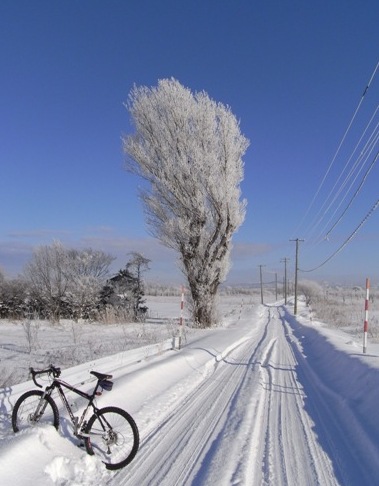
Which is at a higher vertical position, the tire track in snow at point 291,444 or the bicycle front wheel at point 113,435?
the bicycle front wheel at point 113,435

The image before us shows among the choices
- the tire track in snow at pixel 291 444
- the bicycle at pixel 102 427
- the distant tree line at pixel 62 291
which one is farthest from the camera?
the distant tree line at pixel 62 291

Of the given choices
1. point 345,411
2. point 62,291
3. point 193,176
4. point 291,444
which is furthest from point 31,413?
point 62,291

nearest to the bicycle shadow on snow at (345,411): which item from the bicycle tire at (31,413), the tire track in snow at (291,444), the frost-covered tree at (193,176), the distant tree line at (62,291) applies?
the tire track in snow at (291,444)

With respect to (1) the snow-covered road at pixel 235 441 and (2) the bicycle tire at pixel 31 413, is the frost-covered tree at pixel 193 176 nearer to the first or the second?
(1) the snow-covered road at pixel 235 441

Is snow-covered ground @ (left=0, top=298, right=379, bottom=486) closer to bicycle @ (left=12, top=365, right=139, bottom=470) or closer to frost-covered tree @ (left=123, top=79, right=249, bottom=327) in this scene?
bicycle @ (left=12, top=365, right=139, bottom=470)

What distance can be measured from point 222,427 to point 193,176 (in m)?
17.0

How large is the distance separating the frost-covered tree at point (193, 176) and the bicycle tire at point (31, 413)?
1720 centimetres

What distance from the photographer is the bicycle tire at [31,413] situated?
17.6 ft

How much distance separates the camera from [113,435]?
16.7 ft

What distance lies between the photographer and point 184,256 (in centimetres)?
2339

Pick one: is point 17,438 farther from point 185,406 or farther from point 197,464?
point 185,406

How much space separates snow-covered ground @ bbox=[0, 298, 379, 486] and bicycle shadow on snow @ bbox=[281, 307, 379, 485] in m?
0.02

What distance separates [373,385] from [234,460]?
13.0 feet

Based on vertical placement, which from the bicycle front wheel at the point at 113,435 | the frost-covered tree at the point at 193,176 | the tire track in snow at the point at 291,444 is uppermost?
the frost-covered tree at the point at 193,176
